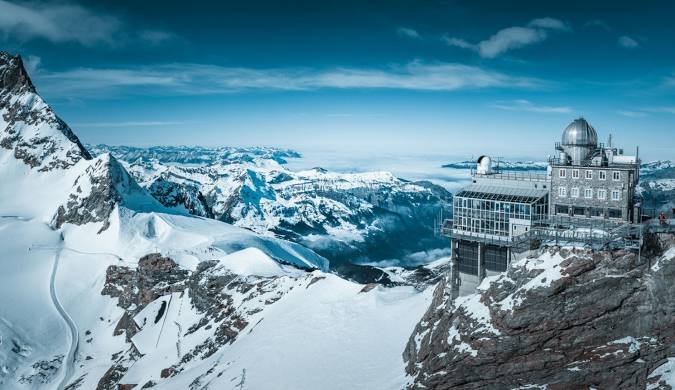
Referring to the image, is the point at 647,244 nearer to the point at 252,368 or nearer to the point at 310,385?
the point at 310,385

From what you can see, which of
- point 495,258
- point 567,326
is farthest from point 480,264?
point 567,326

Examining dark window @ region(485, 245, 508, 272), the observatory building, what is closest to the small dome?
the observatory building

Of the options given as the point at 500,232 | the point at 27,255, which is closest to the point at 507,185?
the point at 500,232

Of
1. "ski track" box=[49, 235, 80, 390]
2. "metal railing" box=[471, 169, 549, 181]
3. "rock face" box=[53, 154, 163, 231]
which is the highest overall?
"metal railing" box=[471, 169, 549, 181]

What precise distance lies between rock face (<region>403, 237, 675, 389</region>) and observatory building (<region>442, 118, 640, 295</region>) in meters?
4.14

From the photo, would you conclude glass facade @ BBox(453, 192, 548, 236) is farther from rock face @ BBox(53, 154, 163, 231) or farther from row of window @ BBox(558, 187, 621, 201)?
rock face @ BBox(53, 154, 163, 231)

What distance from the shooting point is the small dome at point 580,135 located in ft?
178

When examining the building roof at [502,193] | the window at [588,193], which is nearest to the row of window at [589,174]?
the window at [588,193]

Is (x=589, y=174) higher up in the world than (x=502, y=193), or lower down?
higher up

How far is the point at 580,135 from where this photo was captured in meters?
54.4

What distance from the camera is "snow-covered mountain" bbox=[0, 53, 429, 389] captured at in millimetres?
67562

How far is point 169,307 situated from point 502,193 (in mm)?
79486

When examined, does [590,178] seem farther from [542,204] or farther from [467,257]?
[467,257]

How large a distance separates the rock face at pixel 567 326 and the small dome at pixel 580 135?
13221mm
